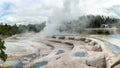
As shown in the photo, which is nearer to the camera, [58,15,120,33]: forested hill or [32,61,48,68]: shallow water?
[32,61,48,68]: shallow water

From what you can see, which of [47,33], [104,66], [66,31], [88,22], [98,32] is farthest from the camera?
[88,22]

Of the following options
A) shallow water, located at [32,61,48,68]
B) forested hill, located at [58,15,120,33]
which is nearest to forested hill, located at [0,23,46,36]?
forested hill, located at [58,15,120,33]

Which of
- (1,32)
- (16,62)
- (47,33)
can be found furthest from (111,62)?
(1,32)

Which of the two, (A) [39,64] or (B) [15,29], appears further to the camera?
(B) [15,29]

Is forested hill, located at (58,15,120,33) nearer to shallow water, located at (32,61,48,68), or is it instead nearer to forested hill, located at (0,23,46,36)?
forested hill, located at (0,23,46,36)

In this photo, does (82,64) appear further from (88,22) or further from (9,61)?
(88,22)

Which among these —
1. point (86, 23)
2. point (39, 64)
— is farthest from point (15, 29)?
point (39, 64)

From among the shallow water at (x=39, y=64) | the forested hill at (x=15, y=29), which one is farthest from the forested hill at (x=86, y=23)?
the shallow water at (x=39, y=64)

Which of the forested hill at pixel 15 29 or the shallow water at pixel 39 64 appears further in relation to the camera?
the forested hill at pixel 15 29

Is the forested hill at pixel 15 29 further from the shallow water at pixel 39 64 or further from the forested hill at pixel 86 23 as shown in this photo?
the shallow water at pixel 39 64

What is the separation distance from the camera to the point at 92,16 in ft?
310

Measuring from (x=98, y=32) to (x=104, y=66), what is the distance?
45459 mm

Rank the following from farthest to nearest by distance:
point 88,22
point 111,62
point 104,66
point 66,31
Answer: point 88,22, point 66,31, point 104,66, point 111,62

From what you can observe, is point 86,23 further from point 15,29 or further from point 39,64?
point 39,64
